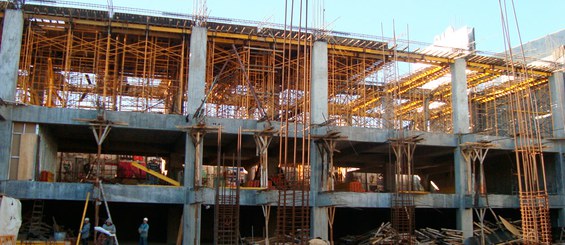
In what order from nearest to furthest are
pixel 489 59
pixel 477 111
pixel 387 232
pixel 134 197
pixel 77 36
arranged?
pixel 134 197 < pixel 387 232 < pixel 77 36 < pixel 489 59 < pixel 477 111

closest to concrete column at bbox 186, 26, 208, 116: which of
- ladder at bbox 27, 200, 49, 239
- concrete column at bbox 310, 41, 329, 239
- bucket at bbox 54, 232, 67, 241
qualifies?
concrete column at bbox 310, 41, 329, 239

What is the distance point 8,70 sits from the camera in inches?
1044

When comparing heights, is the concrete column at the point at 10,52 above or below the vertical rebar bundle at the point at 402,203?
above

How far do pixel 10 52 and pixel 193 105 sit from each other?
889cm

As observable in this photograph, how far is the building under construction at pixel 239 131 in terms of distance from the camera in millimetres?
25953

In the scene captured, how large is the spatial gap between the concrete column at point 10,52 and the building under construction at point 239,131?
0.06m

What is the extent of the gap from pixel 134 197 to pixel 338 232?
14.4 metres

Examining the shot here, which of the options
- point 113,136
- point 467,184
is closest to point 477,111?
point 467,184

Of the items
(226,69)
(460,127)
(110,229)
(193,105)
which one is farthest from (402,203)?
(110,229)

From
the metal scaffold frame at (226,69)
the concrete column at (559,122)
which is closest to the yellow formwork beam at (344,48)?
the metal scaffold frame at (226,69)

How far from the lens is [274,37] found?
3050 cm

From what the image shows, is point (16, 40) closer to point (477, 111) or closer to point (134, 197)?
point (134, 197)

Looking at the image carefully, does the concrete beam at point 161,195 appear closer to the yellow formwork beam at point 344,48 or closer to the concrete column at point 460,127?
the concrete column at point 460,127

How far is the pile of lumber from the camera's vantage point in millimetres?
27703
